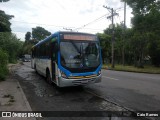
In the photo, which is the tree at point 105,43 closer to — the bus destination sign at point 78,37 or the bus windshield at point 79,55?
the bus destination sign at point 78,37

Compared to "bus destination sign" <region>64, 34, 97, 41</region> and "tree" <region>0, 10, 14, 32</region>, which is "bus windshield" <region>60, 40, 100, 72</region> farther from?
"tree" <region>0, 10, 14, 32</region>

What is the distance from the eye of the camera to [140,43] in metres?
32.7

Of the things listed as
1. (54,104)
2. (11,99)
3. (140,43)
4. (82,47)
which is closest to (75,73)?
(82,47)

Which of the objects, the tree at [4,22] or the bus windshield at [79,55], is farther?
the tree at [4,22]

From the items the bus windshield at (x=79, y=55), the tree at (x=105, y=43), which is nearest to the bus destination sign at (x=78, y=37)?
the bus windshield at (x=79, y=55)

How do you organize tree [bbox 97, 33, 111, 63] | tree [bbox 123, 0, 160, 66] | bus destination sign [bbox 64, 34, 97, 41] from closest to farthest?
bus destination sign [bbox 64, 34, 97, 41]
tree [bbox 123, 0, 160, 66]
tree [bbox 97, 33, 111, 63]

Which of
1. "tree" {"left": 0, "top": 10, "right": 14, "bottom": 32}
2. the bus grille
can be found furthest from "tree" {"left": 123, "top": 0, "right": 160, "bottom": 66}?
the bus grille

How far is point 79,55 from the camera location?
381 inches

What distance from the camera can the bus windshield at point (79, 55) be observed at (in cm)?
948

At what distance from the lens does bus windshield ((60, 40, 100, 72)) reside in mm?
9477

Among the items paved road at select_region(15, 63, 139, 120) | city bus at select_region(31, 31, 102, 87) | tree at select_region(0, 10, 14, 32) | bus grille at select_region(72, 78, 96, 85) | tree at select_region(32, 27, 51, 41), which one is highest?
tree at select_region(32, 27, 51, 41)

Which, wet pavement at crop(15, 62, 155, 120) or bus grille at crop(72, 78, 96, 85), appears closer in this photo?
wet pavement at crop(15, 62, 155, 120)

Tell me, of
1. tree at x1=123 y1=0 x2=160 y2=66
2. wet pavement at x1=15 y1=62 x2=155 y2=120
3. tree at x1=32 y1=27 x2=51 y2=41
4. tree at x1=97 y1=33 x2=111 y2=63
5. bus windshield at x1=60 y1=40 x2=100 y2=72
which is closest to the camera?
wet pavement at x1=15 y1=62 x2=155 y2=120

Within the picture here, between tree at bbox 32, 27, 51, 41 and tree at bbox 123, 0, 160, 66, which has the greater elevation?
tree at bbox 32, 27, 51, 41
